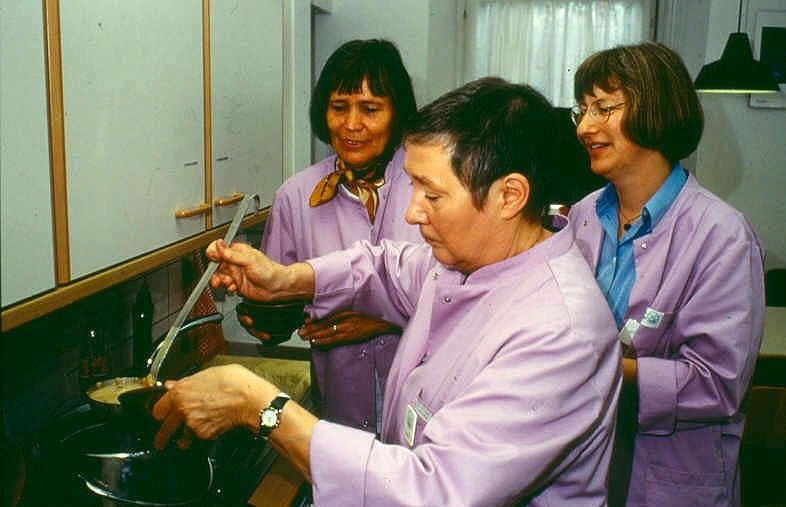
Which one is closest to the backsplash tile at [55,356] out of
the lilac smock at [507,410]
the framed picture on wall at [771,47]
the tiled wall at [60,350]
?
the tiled wall at [60,350]

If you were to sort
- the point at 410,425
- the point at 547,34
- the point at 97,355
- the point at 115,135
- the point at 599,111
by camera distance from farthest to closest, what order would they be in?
1. the point at 547,34
2. the point at 97,355
3. the point at 599,111
4. the point at 115,135
5. the point at 410,425

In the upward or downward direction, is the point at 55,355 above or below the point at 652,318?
below

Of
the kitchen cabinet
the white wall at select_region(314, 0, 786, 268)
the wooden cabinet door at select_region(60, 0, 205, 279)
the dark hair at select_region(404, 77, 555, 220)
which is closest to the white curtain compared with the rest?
the white wall at select_region(314, 0, 786, 268)

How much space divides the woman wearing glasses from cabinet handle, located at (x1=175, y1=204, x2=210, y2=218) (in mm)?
878

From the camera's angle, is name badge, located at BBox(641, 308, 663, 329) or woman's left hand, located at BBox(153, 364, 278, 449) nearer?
woman's left hand, located at BBox(153, 364, 278, 449)

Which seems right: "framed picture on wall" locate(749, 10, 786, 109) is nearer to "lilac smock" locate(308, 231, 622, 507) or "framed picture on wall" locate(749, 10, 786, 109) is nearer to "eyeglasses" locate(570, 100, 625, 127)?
"eyeglasses" locate(570, 100, 625, 127)

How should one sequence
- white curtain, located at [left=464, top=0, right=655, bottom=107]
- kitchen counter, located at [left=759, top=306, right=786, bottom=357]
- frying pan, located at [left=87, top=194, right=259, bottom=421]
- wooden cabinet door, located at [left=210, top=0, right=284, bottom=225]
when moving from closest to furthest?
frying pan, located at [left=87, top=194, right=259, bottom=421] → wooden cabinet door, located at [left=210, top=0, right=284, bottom=225] → kitchen counter, located at [left=759, top=306, right=786, bottom=357] → white curtain, located at [left=464, top=0, right=655, bottom=107]

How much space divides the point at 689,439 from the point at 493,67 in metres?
3.32

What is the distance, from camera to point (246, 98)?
1.87 m

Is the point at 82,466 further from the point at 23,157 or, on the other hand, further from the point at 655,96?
the point at 655,96

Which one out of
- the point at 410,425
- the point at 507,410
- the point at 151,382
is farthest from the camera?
the point at 151,382

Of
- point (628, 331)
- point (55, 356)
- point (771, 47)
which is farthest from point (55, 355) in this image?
point (771, 47)

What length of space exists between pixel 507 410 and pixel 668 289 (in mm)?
762

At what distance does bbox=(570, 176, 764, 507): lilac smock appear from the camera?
142 cm
